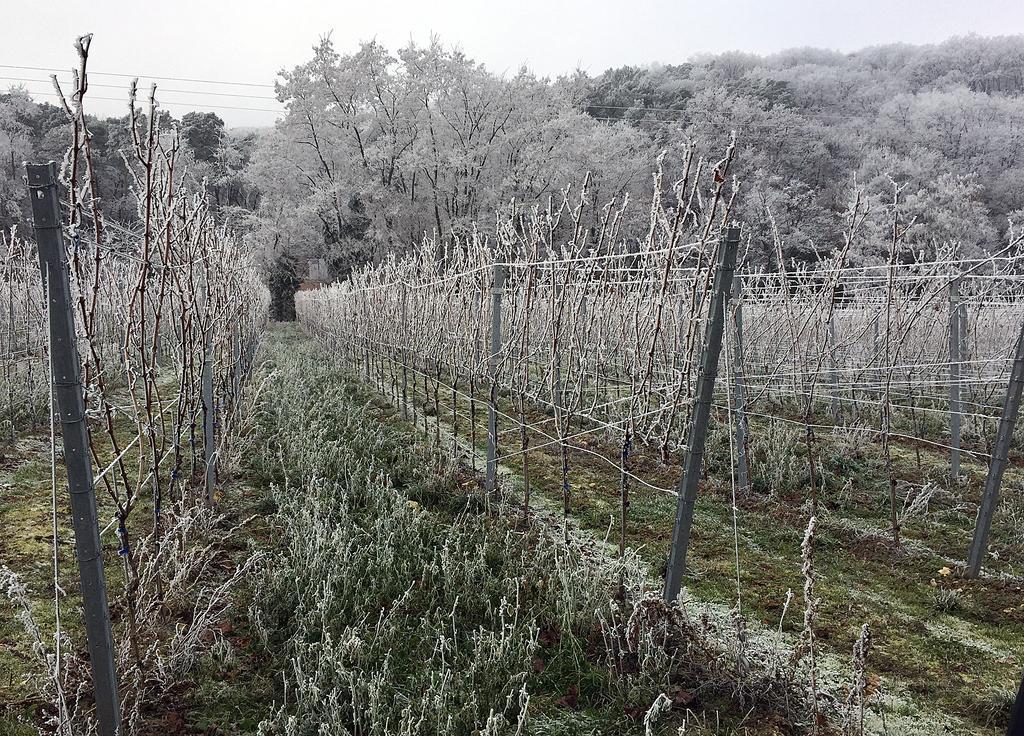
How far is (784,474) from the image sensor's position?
4.59m

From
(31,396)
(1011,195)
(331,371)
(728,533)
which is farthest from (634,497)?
(1011,195)

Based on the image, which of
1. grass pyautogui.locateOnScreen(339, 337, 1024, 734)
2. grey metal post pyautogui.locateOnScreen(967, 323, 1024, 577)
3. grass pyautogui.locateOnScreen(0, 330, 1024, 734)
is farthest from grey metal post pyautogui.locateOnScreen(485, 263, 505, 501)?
grey metal post pyautogui.locateOnScreen(967, 323, 1024, 577)

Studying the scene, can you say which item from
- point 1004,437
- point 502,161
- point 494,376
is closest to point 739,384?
point 1004,437

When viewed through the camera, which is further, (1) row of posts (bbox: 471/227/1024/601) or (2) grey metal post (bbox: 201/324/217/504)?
(2) grey metal post (bbox: 201/324/217/504)

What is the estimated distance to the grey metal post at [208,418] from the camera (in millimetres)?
3664

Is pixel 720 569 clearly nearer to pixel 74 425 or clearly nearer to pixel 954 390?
pixel 954 390

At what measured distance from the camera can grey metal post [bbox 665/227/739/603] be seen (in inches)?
88.3

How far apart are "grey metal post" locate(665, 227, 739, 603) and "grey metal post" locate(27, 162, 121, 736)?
1900 millimetres

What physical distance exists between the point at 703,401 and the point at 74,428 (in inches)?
79.7

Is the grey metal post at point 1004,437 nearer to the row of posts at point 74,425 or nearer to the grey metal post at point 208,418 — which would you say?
the row of posts at point 74,425

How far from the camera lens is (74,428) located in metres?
1.51

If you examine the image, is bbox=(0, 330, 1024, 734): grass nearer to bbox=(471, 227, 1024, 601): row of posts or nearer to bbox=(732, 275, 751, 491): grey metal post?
bbox=(732, 275, 751, 491): grey metal post

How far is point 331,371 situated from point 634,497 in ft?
20.7

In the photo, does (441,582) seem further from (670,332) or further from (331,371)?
(331,371)
